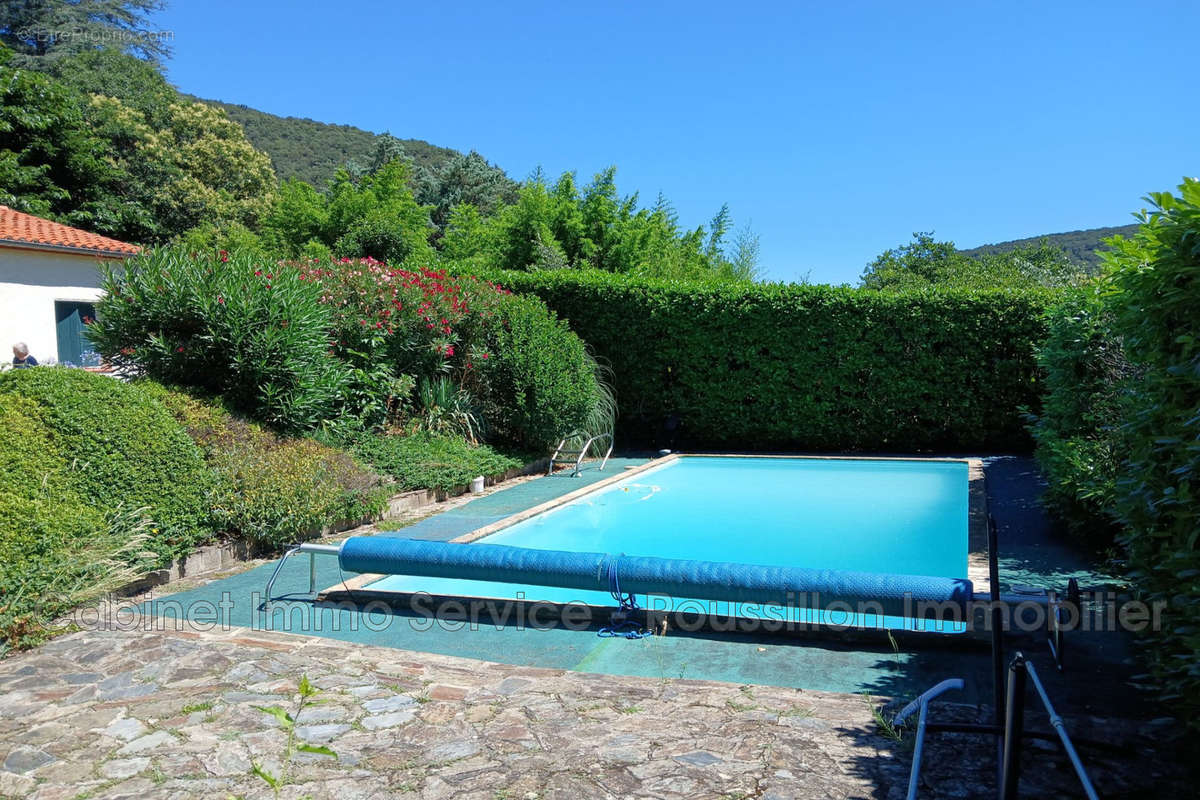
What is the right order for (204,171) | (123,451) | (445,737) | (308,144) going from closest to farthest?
(445,737), (123,451), (204,171), (308,144)

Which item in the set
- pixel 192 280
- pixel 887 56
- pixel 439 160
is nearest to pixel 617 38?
pixel 887 56

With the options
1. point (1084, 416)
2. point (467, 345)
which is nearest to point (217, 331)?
point (467, 345)

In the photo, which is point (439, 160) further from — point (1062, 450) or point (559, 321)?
point (1062, 450)

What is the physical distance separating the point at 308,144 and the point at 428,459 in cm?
5385

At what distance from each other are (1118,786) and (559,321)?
11.9 meters

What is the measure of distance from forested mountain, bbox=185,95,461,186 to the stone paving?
164 ft

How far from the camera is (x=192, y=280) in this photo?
8219 millimetres

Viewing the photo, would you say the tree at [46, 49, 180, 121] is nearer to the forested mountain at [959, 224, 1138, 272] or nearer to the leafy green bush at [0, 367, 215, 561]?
the leafy green bush at [0, 367, 215, 561]

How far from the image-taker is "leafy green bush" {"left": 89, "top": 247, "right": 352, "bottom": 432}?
26.8 ft

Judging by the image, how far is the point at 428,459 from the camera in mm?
9844

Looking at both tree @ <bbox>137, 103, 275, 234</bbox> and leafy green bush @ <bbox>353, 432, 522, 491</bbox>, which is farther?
tree @ <bbox>137, 103, 275, 234</bbox>

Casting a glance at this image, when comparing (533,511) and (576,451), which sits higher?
(576,451)

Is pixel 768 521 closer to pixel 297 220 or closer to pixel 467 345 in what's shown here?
pixel 467 345

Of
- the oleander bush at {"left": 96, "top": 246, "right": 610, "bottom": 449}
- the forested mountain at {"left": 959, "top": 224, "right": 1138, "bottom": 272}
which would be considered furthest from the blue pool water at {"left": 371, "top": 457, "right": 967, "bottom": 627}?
the forested mountain at {"left": 959, "top": 224, "right": 1138, "bottom": 272}
